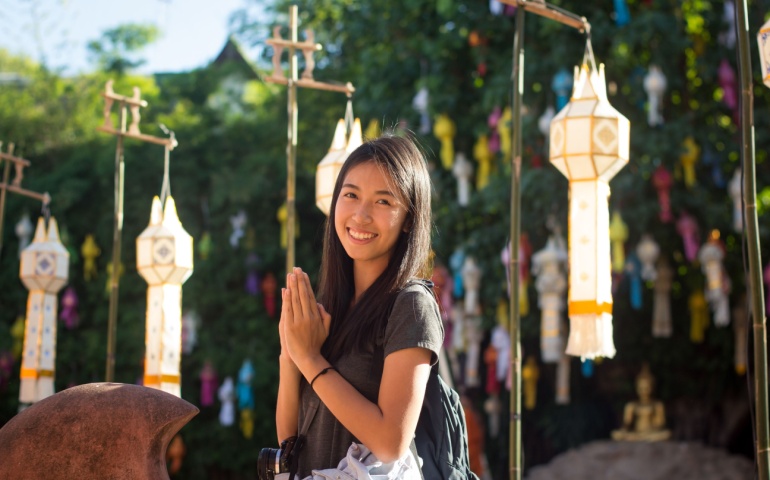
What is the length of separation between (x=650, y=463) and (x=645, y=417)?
17.0 inches

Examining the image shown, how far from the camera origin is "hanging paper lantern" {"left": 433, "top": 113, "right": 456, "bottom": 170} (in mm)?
9594

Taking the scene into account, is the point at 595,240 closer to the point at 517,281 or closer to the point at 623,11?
the point at 517,281

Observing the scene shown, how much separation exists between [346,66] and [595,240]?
6523 mm

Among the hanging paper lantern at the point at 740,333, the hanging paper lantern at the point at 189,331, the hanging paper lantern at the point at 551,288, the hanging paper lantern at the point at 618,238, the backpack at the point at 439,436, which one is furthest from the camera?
the hanging paper lantern at the point at 189,331

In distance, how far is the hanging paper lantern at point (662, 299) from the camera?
951 centimetres

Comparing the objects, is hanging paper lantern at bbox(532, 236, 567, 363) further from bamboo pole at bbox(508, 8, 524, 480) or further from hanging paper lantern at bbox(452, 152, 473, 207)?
bamboo pole at bbox(508, 8, 524, 480)

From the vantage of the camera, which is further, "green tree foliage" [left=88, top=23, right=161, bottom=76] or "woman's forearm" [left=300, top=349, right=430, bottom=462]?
"green tree foliage" [left=88, top=23, right=161, bottom=76]

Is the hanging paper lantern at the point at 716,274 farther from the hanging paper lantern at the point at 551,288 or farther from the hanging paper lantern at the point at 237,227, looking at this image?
the hanging paper lantern at the point at 237,227

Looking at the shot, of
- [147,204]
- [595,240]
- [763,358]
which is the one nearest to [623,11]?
[595,240]

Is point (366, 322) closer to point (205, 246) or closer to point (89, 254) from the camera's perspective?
point (205, 246)

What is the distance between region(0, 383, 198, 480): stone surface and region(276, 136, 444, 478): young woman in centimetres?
29

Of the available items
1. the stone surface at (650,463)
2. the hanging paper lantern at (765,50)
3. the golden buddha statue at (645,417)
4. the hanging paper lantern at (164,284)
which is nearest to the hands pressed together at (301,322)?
the hanging paper lantern at (765,50)

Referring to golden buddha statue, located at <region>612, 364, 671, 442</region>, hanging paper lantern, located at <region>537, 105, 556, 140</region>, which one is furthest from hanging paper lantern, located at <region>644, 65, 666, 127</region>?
golden buddha statue, located at <region>612, 364, 671, 442</region>

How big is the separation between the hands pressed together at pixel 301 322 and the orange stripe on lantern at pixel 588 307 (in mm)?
3007
